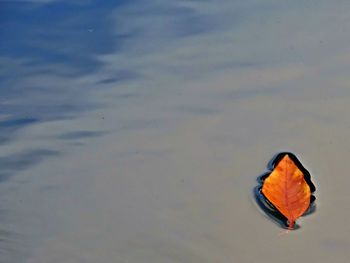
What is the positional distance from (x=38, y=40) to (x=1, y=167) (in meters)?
0.81

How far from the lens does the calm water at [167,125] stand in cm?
183

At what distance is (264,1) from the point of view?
288cm

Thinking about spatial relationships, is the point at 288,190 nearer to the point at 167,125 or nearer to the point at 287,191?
the point at 287,191

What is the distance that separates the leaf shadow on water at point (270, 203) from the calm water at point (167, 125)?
1.0 inches

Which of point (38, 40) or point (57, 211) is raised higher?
point (38, 40)

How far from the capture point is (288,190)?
6.25ft

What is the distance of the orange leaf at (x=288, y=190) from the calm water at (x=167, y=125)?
0.17ft

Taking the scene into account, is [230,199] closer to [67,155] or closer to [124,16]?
[67,155]

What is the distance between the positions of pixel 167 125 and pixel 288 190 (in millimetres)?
559

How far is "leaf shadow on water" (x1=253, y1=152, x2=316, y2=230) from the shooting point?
6.07 ft

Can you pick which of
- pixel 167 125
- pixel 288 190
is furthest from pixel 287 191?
pixel 167 125

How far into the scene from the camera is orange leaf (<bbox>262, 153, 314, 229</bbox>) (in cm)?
186

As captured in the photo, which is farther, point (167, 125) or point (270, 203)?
point (167, 125)

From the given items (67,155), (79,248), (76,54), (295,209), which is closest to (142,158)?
(67,155)
